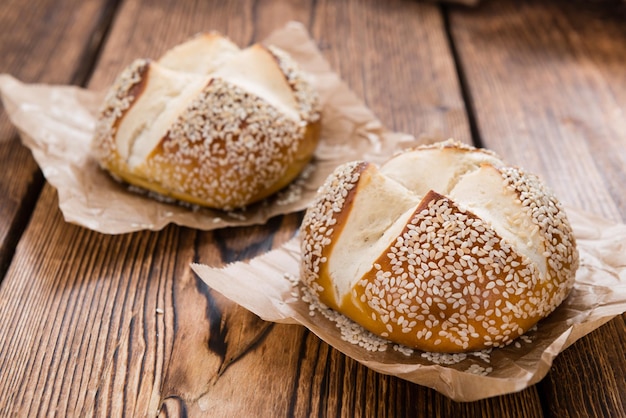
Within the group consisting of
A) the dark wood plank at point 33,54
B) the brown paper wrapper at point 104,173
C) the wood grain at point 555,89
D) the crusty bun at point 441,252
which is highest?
the crusty bun at point 441,252

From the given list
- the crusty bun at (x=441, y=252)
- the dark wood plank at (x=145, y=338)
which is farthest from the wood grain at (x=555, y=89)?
the dark wood plank at (x=145, y=338)

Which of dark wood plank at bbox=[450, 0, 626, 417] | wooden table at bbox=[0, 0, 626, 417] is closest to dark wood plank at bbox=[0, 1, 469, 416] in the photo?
wooden table at bbox=[0, 0, 626, 417]

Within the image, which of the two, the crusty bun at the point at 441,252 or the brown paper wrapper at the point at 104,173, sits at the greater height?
the crusty bun at the point at 441,252

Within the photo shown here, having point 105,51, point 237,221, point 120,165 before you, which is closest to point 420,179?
point 237,221

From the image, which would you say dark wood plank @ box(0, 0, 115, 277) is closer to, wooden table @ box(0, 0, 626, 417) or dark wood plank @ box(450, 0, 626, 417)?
wooden table @ box(0, 0, 626, 417)

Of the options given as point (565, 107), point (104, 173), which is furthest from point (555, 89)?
point (104, 173)

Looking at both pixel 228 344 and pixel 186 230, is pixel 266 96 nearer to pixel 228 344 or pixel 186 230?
pixel 186 230

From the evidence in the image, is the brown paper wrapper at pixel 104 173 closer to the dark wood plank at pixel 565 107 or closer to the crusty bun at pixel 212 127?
the crusty bun at pixel 212 127

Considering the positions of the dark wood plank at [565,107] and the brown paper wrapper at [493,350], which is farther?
the dark wood plank at [565,107]

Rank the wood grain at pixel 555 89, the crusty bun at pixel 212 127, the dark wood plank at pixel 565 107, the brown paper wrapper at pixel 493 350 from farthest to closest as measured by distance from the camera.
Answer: the wood grain at pixel 555 89 → the crusty bun at pixel 212 127 → the dark wood plank at pixel 565 107 → the brown paper wrapper at pixel 493 350
